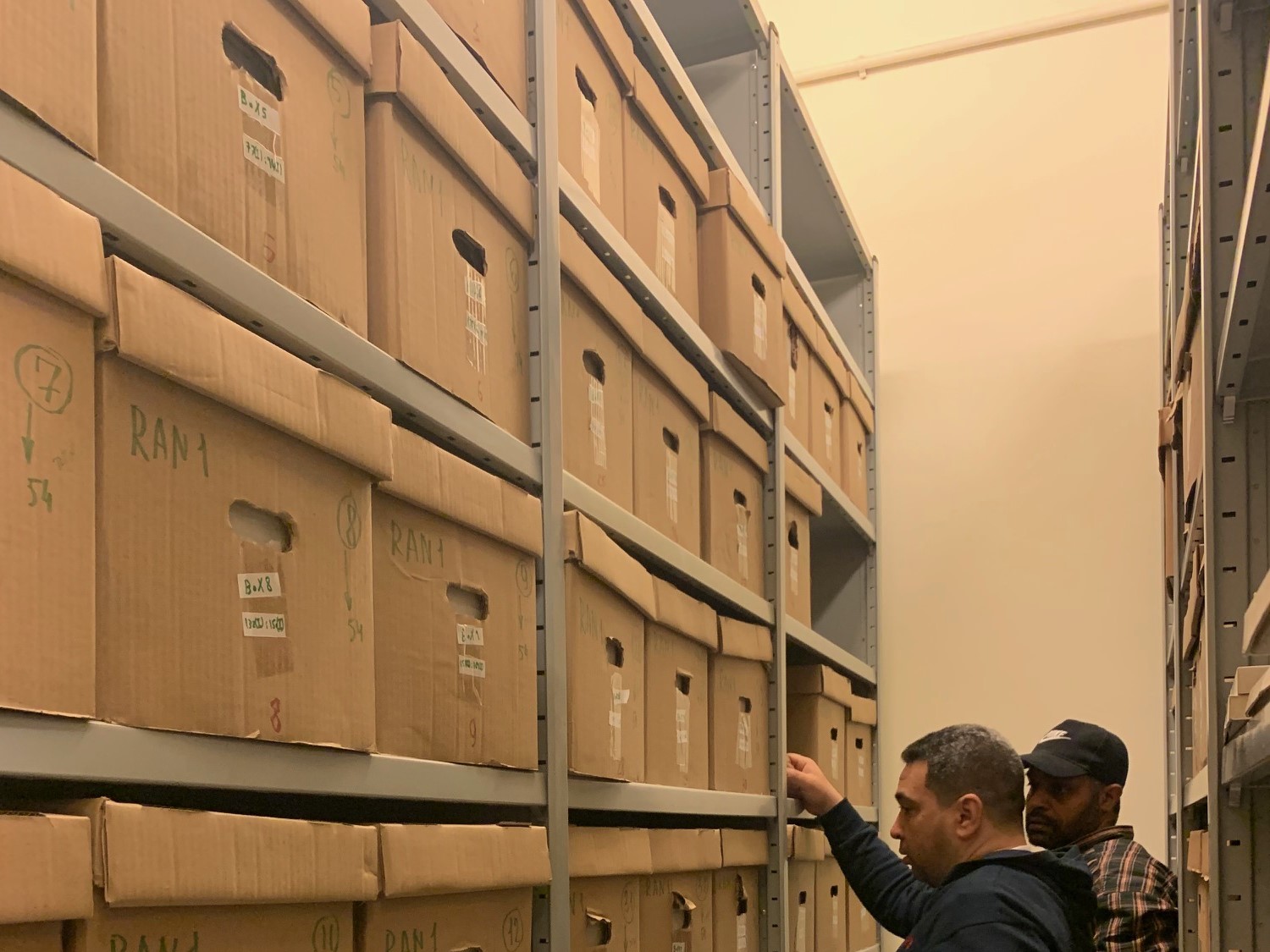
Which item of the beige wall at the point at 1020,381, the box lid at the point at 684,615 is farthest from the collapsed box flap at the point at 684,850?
the beige wall at the point at 1020,381

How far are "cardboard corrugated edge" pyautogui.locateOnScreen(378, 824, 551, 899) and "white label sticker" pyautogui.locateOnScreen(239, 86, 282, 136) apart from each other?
0.55 metres

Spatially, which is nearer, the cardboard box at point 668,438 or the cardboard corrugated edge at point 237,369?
the cardboard corrugated edge at point 237,369

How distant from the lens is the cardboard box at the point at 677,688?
5.20 feet

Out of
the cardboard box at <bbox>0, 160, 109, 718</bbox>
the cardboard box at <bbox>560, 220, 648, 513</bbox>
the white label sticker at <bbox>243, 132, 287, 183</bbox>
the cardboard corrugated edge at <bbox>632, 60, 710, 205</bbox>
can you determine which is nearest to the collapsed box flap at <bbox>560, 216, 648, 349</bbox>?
the cardboard box at <bbox>560, 220, 648, 513</bbox>

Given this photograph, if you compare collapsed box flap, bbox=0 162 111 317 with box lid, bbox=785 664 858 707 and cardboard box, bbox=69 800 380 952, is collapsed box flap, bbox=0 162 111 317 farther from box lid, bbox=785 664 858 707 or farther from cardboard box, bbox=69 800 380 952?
box lid, bbox=785 664 858 707

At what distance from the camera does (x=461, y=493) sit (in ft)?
3.61

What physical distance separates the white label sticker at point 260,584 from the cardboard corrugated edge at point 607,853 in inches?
24.2

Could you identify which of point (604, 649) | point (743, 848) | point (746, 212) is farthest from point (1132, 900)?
point (746, 212)

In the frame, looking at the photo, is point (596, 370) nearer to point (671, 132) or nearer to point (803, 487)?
point (671, 132)

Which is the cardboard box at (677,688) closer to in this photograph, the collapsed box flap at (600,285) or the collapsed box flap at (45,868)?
the collapsed box flap at (600,285)

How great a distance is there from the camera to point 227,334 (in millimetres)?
788

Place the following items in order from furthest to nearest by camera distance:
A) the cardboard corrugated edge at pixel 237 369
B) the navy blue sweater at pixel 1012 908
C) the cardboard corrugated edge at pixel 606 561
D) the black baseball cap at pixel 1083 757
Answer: the black baseball cap at pixel 1083 757, the navy blue sweater at pixel 1012 908, the cardboard corrugated edge at pixel 606 561, the cardboard corrugated edge at pixel 237 369

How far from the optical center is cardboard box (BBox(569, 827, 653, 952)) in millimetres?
1346

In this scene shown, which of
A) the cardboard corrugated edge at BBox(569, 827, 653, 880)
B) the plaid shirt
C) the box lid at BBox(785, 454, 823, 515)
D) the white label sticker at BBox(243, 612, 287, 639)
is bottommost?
the plaid shirt
